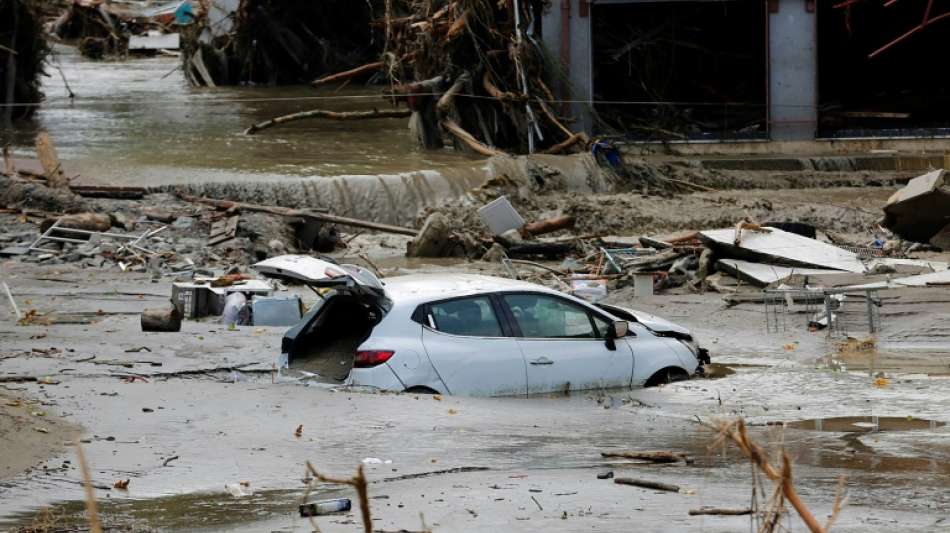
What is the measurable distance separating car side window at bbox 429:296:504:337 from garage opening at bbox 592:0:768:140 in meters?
18.3

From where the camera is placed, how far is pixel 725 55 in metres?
32.9

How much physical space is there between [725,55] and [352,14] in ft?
58.6

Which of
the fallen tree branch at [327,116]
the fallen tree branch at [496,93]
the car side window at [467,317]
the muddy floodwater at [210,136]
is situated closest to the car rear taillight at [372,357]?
the car side window at [467,317]

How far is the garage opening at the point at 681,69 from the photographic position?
30203 mm

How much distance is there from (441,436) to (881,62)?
2701 cm

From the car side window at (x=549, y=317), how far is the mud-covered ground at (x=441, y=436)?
0.59 m

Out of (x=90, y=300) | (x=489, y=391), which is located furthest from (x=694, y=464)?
(x=90, y=300)

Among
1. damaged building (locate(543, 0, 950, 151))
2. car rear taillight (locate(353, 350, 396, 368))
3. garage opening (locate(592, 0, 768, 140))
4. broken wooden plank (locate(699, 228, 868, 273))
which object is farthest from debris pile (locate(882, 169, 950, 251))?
car rear taillight (locate(353, 350, 396, 368))

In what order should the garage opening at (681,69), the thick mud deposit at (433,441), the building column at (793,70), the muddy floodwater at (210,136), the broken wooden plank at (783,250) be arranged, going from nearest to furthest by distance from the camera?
the thick mud deposit at (433,441), the broken wooden plank at (783,250), the muddy floodwater at (210,136), the building column at (793,70), the garage opening at (681,69)

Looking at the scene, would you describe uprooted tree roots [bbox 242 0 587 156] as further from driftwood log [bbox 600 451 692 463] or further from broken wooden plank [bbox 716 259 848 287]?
driftwood log [bbox 600 451 692 463]

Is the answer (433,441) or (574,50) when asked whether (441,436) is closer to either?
(433,441)

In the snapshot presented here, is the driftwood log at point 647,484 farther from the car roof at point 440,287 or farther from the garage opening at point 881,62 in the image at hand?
the garage opening at point 881,62

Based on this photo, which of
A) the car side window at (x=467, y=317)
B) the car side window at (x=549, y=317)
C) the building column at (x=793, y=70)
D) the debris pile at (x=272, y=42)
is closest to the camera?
the car side window at (x=467, y=317)

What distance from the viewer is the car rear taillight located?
1091 cm
